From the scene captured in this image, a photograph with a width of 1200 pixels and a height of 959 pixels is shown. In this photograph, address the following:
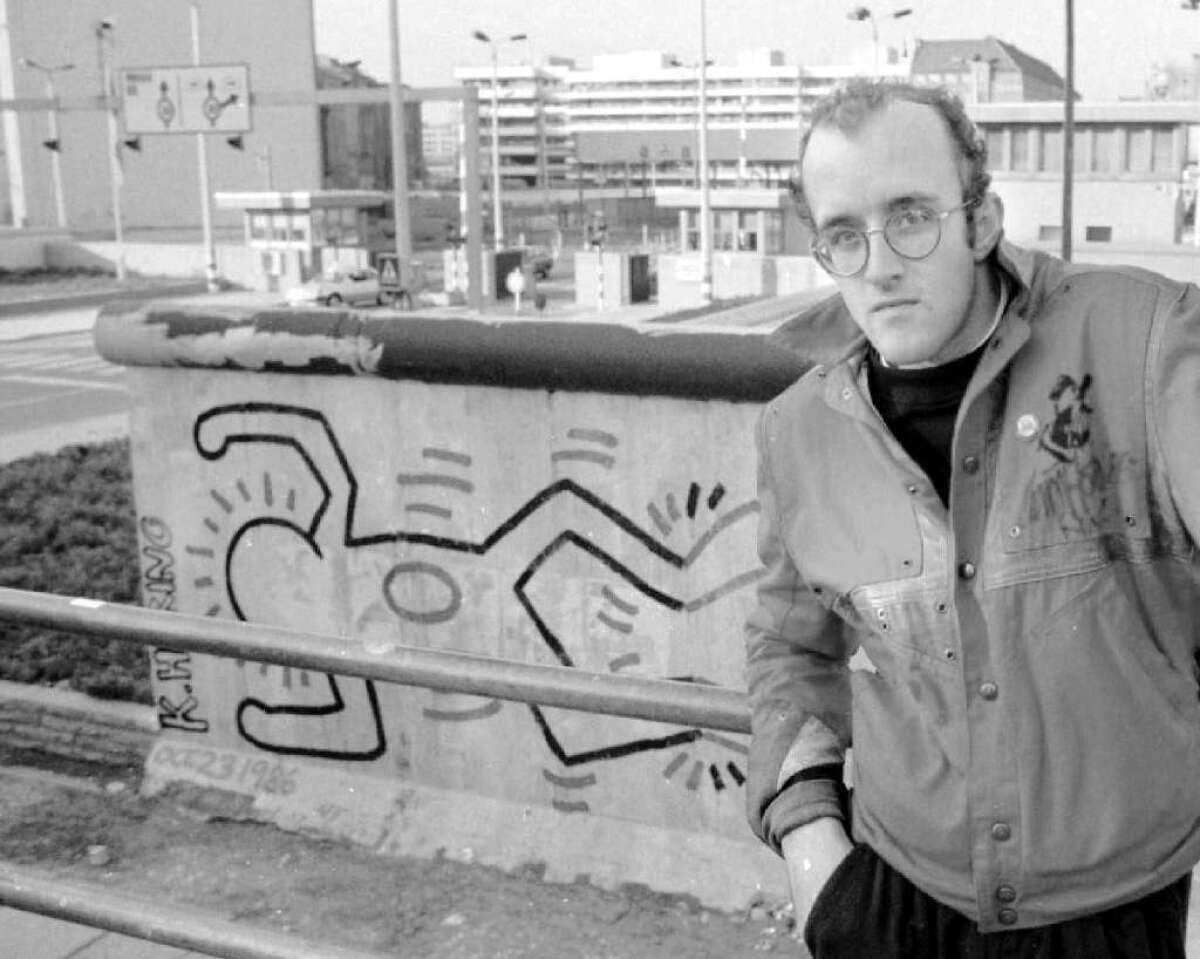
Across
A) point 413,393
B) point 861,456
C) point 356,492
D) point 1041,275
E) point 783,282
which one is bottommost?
point 783,282

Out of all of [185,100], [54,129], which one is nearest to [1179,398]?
[185,100]

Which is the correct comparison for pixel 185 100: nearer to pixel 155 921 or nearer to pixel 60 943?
pixel 60 943

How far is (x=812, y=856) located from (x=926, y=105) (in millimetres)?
837

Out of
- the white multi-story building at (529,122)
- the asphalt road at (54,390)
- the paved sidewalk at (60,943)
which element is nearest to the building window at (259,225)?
the asphalt road at (54,390)

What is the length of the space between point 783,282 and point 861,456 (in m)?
43.8

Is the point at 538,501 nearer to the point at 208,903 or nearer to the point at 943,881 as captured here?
the point at 208,903

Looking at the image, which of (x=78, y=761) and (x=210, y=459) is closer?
(x=210, y=459)

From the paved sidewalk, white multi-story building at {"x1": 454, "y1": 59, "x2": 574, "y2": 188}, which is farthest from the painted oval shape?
white multi-story building at {"x1": 454, "y1": 59, "x2": 574, "y2": 188}

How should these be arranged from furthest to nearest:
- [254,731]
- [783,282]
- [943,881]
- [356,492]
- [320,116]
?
[320,116] → [783,282] → [254,731] → [356,492] → [943,881]

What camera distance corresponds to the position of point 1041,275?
1758mm

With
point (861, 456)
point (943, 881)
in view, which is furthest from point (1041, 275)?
point (943, 881)

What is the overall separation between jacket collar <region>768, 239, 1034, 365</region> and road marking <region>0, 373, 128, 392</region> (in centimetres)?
2257

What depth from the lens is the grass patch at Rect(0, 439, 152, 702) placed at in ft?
24.2

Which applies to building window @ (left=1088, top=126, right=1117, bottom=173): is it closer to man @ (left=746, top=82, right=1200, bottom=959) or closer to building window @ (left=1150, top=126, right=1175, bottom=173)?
building window @ (left=1150, top=126, right=1175, bottom=173)
